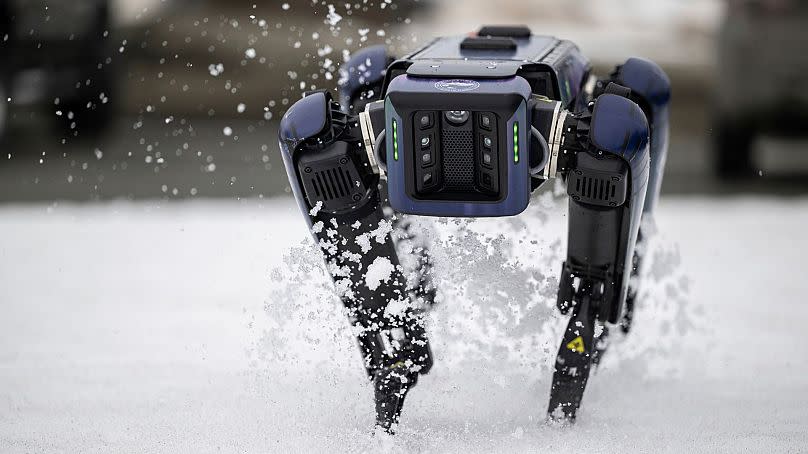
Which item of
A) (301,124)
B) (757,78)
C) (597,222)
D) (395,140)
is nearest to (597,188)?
(597,222)

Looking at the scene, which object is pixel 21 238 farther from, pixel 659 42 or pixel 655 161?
pixel 659 42

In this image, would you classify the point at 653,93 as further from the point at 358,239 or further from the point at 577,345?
the point at 358,239

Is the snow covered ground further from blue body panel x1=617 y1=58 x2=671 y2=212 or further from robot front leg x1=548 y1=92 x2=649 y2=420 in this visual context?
blue body panel x1=617 y1=58 x2=671 y2=212

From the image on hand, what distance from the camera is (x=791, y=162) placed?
4.25m

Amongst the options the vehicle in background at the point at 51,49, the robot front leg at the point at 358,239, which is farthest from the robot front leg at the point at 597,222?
the vehicle in background at the point at 51,49

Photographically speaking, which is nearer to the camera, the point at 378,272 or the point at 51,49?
the point at 378,272

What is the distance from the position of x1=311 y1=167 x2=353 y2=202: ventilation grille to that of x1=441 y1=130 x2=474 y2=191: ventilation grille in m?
0.16

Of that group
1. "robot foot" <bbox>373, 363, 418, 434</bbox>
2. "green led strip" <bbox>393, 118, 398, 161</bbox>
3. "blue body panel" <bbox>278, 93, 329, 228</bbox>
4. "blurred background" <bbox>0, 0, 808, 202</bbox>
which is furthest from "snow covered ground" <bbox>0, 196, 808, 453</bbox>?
"blurred background" <bbox>0, 0, 808, 202</bbox>

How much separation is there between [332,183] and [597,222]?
15.6 inches

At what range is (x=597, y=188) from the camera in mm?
1604

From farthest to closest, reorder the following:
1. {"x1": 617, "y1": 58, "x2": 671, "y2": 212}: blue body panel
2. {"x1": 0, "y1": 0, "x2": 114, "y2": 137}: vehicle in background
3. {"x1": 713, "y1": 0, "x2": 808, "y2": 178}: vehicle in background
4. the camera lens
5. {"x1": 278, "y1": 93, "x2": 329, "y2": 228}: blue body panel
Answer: {"x1": 0, "y1": 0, "x2": 114, "y2": 137}: vehicle in background → {"x1": 713, "y1": 0, "x2": 808, "y2": 178}: vehicle in background → {"x1": 617, "y1": 58, "x2": 671, "y2": 212}: blue body panel → {"x1": 278, "y1": 93, "x2": 329, "y2": 228}: blue body panel → the camera lens

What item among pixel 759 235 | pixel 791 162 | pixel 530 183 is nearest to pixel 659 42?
pixel 791 162

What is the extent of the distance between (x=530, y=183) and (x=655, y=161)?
1.32 ft

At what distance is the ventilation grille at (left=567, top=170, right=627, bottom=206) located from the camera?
5.20 ft
